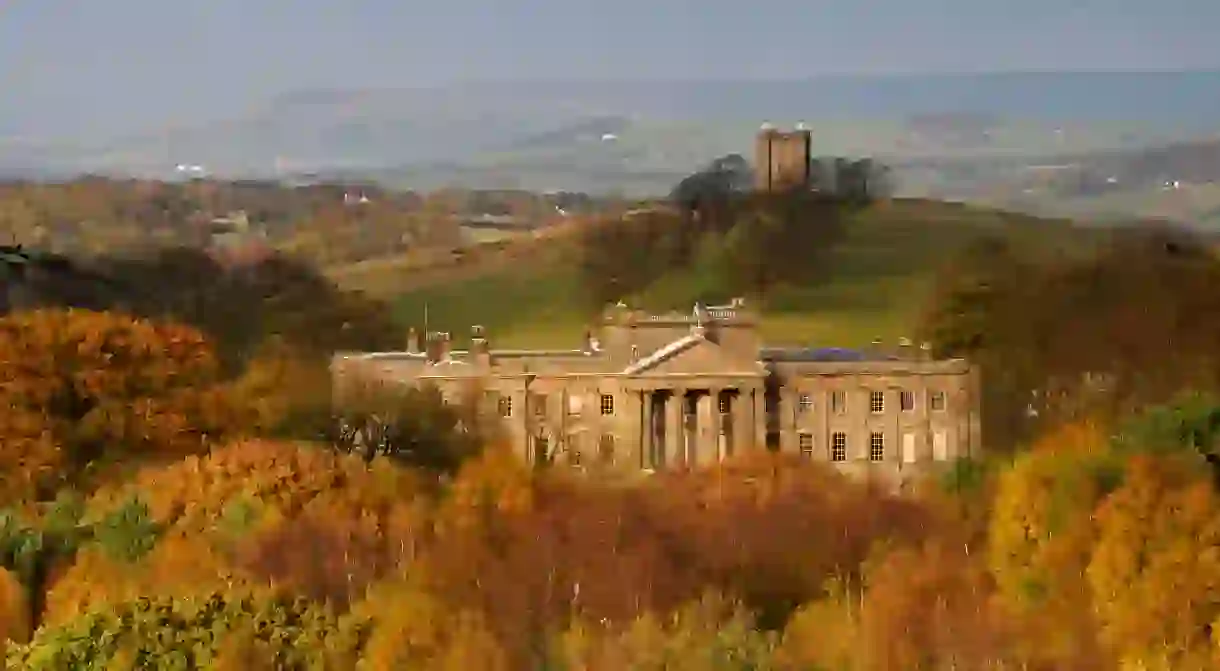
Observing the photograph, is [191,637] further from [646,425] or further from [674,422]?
[674,422]

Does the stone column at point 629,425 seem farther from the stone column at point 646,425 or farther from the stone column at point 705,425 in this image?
the stone column at point 705,425

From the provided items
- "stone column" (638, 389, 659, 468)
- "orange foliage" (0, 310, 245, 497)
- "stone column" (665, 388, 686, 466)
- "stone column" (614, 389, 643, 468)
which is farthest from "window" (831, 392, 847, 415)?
"orange foliage" (0, 310, 245, 497)

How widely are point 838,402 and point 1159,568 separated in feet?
83.1

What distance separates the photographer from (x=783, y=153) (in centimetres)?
9819

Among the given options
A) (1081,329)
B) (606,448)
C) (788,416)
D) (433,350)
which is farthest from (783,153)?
(606,448)

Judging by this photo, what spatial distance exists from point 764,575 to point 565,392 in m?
23.7

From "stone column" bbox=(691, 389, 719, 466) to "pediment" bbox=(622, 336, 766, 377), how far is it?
0.54 meters

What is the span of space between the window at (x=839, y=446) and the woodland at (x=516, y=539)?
326 cm

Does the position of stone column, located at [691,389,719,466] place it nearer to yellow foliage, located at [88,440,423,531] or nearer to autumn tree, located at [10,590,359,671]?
yellow foliage, located at [88,440,423,531]

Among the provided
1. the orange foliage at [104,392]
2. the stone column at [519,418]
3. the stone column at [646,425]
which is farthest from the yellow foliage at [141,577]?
the stone column at [646,425]

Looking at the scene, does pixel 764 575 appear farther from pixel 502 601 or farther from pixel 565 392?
pixel 565 392

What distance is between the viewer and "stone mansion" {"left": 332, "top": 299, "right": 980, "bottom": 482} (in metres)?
52.0

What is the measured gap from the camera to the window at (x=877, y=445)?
171ft

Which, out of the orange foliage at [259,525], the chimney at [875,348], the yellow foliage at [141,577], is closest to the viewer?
the yellow foliage at [141,577]
